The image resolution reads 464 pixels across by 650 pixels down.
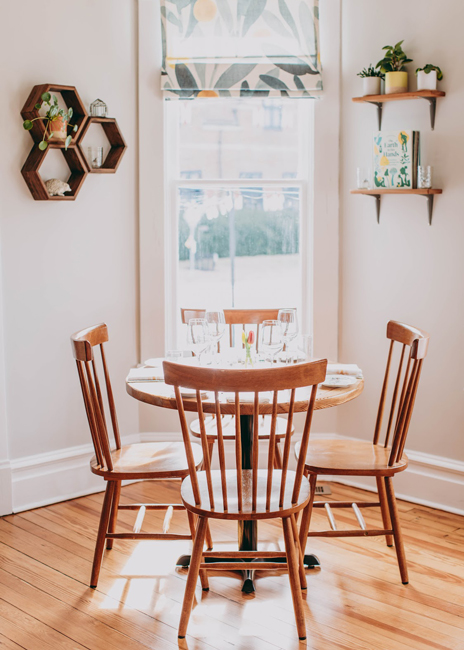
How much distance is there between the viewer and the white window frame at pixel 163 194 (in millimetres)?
3561

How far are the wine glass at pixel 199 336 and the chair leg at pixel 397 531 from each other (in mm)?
823

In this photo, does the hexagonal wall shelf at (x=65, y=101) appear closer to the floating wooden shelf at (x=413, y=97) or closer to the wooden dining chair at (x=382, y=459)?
the floating wooden shelf at (x=413, y=97)

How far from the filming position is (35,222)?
3281mm

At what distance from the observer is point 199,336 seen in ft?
8.29

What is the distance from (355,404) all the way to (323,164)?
127cm

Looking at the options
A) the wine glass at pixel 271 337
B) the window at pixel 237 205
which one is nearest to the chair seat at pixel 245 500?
the wine glass at pixel 271 337

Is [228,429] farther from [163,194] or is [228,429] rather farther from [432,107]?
[432,107]

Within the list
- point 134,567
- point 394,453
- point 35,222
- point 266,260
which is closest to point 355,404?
point 266,260

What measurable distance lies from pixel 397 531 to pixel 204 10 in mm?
2672

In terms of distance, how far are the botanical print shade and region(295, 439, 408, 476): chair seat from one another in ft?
6.09

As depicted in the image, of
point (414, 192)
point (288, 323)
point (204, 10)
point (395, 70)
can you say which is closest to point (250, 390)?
point (288, 323)

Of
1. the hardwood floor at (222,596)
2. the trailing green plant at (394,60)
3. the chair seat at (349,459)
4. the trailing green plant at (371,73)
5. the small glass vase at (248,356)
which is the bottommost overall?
the hardwood floor at (222,596)

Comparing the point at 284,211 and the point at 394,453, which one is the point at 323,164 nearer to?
the point at 284,211

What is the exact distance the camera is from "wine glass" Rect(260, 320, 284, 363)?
8.23ft
